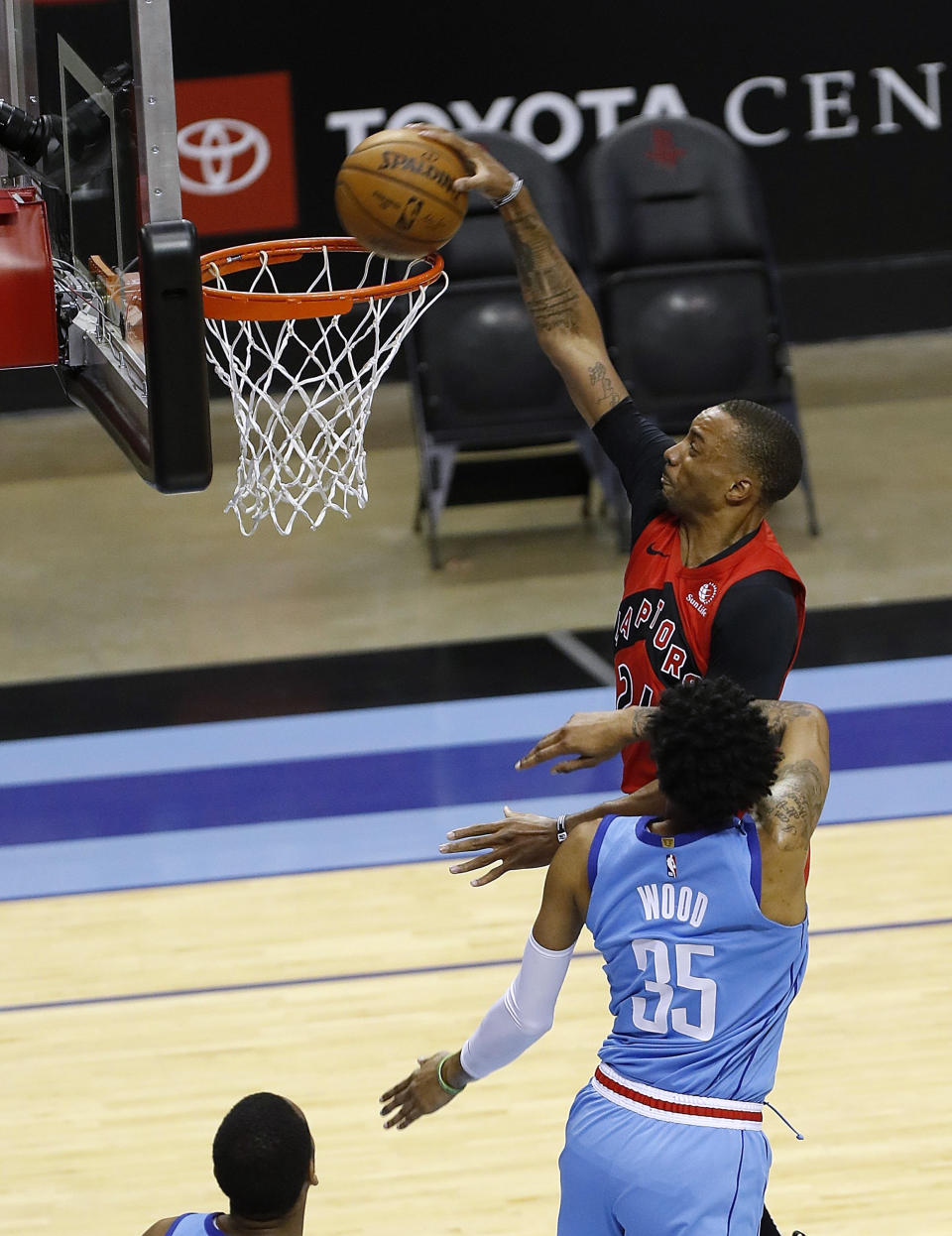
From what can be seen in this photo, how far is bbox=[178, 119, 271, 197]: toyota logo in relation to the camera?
10.2 meters

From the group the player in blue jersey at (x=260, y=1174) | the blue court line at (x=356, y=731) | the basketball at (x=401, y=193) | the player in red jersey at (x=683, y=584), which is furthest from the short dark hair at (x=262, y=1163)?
the blue court line at (x=356, y=731)

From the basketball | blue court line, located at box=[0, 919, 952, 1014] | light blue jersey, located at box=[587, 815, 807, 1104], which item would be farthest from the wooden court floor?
the basketball

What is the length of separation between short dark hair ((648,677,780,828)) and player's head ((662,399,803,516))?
30.8 inches

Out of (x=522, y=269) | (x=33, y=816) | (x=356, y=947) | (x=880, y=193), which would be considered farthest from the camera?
(x=880, y=193)

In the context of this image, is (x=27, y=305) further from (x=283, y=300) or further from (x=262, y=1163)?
(x=262, y=1163)

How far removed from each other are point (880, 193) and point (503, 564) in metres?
3.57

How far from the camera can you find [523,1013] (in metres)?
2.99

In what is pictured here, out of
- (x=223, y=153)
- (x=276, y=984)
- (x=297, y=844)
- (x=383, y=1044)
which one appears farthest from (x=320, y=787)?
(x=223, y=153)

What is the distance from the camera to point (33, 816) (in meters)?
6.56

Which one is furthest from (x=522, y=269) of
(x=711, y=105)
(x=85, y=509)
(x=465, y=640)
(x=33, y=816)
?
(x=711, y=105)

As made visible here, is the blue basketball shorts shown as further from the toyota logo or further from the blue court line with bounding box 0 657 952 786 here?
the toyota logo

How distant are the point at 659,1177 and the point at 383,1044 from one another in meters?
2.13

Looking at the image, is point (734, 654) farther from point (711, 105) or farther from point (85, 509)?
point (711, 105)

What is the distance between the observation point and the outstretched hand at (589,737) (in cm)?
315
